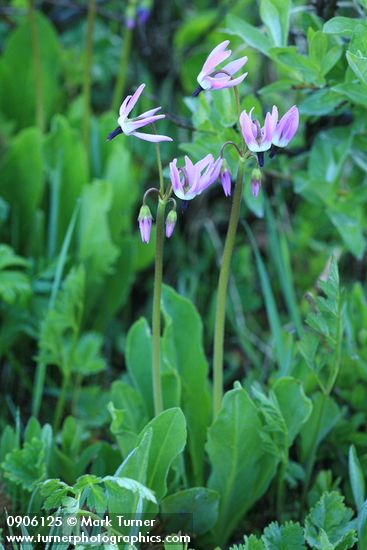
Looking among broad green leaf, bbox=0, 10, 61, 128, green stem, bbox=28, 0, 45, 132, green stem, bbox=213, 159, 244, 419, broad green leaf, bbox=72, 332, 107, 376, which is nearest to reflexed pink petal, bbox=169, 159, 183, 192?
green stem, bbox=213, 159, 244, 419

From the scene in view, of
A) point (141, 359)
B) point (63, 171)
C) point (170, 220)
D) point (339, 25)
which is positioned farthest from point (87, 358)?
point (339, 25)

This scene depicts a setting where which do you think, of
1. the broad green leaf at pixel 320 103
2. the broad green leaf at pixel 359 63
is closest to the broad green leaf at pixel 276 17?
the broad green leaf at pixel 320 103

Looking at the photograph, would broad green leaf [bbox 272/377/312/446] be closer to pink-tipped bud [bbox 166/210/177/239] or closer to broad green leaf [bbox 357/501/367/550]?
broad green leaf [bbox 357/501/367/550]

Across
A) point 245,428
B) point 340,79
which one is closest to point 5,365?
point 245,428

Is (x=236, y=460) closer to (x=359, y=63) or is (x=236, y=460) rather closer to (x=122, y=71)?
(x=359, y=63)

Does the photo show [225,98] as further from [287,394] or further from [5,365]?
[5,365]
